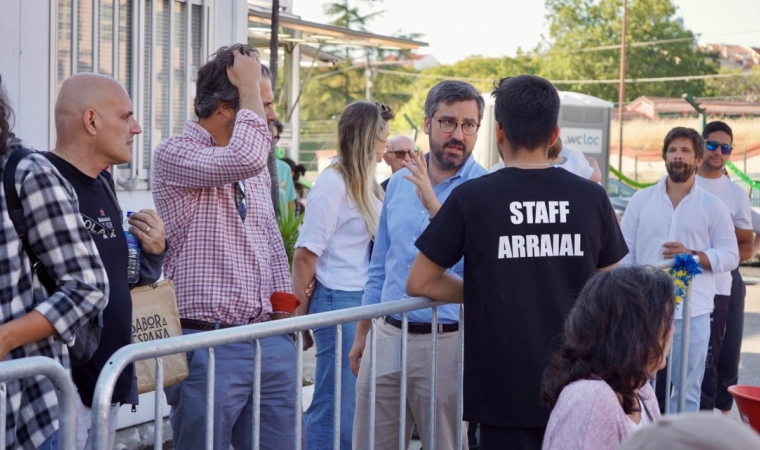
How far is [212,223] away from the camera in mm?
3562

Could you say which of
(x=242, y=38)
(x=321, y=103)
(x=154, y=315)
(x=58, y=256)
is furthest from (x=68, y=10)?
(x=321, y=103)

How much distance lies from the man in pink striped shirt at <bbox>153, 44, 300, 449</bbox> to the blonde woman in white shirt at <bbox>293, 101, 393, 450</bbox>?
1.17 meters

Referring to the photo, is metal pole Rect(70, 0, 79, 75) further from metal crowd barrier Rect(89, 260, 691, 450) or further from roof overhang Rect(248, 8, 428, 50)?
roof overhang Rect(248, 8, 428, 50)

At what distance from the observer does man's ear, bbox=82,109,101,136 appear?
2.98 meters

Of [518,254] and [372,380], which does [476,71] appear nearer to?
[372,380]

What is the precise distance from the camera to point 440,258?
10.4ft

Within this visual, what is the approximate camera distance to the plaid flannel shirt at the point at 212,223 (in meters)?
3.46

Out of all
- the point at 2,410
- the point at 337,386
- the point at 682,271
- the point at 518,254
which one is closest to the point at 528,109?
the point at 518,254

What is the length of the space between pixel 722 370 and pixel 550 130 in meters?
4.37

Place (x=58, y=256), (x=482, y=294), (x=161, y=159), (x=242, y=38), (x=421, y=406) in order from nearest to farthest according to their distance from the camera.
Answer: (x=58, y=256)
(x=482, y=294)
(x=161, y=159)
(x=421, y=406)
(x=242, y=38)

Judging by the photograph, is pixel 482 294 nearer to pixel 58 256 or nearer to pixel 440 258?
pixel 440 258

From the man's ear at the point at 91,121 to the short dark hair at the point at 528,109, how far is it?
1346 mm

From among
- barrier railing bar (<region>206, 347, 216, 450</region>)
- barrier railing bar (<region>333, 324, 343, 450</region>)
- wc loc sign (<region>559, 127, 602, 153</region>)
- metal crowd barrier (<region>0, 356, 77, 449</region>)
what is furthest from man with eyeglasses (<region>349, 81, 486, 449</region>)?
wc loc sign (<region>559, 127, 602, 153</region>)

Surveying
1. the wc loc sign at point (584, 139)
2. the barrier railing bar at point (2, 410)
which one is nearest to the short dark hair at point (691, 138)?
the barrier railing bar at point (2, 410)
